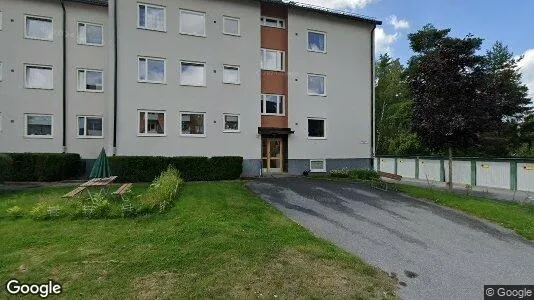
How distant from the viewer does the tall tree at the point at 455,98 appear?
15.8 m

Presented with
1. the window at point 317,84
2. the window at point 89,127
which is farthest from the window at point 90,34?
the window at point 317,84

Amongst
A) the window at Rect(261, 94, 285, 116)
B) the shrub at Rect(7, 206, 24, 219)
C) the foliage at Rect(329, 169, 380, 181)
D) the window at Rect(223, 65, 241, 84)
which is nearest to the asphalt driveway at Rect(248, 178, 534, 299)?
the foliage at Rect(329, 169, 380, 181)

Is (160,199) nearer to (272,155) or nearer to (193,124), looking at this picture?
(193,124)

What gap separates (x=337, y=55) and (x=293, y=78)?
148 inches

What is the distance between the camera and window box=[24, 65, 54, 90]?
20359 millimetres

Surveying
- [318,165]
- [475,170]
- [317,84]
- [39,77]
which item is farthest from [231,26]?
[475,170]

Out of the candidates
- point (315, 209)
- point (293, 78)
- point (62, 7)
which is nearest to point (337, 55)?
point (293, 78)

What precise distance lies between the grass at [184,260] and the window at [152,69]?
→ 1259 centimetres

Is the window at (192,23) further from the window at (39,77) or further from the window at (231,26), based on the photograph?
the window at (39,77)

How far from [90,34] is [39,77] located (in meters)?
3.90

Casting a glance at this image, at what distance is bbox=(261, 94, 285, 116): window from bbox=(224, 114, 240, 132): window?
1878 mm

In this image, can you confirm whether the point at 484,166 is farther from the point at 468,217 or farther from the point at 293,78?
the point at 293,78

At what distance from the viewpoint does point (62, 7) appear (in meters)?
20.7

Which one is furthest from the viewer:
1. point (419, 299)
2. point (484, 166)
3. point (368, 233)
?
point (484, 166)
